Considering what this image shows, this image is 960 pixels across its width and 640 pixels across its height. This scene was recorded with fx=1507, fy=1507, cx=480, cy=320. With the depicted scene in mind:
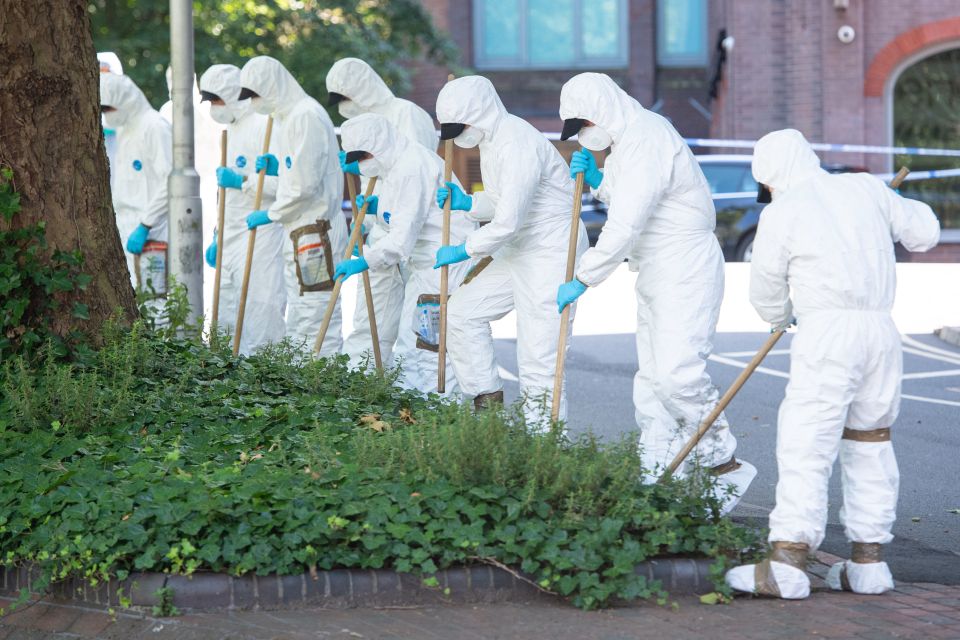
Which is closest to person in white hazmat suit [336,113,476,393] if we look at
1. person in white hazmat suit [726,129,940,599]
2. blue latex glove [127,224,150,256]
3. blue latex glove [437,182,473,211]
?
blue latex glove [437,182,473,211]

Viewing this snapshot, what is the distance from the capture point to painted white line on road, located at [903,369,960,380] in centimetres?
1181

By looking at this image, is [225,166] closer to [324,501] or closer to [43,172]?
[43,172]

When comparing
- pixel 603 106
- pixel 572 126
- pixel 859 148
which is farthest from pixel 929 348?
pixel 859 148

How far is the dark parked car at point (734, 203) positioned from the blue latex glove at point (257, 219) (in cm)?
931

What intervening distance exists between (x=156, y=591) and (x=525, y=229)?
3148 millimetres

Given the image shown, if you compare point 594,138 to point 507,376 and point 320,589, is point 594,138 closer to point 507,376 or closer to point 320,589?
point 320,589

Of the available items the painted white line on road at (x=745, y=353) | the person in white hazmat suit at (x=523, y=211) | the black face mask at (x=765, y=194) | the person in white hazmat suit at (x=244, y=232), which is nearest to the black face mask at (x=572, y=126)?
the person in white hazmat suit at (x=523, y=211)

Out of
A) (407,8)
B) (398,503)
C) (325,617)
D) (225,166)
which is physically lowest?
(325,617)

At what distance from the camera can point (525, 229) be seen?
777 cm

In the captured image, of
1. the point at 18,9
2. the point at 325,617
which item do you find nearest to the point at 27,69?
the point at 18,9

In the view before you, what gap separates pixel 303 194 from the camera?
32.9 ft

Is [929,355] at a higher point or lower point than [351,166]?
lower

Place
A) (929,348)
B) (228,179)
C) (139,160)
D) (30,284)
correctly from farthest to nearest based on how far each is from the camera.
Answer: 1. (929,348)
2. (139,160)
3. (228,179)
4. (30,284)

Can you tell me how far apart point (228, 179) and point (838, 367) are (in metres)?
6.36
